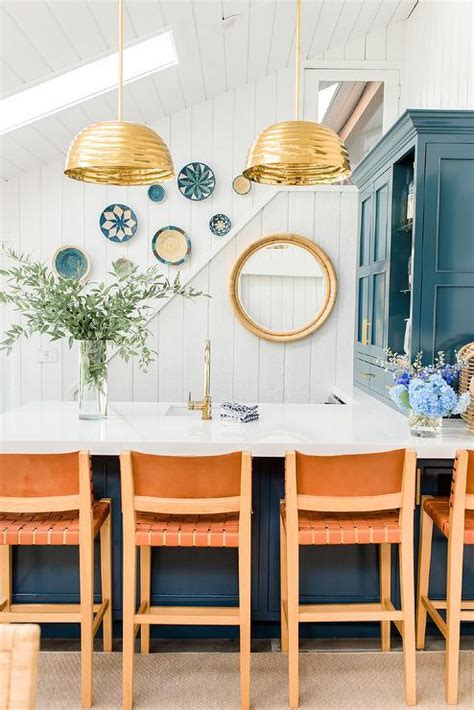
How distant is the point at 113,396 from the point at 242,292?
48.0 inches

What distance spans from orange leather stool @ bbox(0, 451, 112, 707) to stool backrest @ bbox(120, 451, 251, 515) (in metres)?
0.16

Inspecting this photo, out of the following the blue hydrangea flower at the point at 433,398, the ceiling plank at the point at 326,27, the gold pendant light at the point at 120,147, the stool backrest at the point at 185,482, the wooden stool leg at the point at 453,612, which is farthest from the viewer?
the ceiling plank at the point at 326,27

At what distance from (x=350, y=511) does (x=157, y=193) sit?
3.46 metres

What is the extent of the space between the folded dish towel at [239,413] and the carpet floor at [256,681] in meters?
0.94

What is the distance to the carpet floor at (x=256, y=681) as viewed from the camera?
96.1 inches

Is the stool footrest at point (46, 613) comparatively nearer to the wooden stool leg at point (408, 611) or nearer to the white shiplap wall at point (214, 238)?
→ the wooden stool leg at point (408, 611)

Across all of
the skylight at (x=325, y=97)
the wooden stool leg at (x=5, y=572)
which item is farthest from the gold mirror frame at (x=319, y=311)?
the wooden stool leg at (x=5, y=572)

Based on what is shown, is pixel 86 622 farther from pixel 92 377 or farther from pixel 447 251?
pixel 447 251

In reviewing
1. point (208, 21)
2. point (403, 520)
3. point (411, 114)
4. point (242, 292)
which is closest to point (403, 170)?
point (411, 114)

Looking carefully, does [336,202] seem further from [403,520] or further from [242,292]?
[403,520]

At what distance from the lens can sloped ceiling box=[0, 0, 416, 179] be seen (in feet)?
10.9

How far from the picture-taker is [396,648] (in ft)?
9.27

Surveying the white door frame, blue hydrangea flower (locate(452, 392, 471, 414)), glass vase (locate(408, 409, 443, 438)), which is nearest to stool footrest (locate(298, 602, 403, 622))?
glass vase (locate(408, 409, 443, 438))

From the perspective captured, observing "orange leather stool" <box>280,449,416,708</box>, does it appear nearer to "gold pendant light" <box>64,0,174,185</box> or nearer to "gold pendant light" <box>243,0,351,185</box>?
"gold pendant light" <box>243,0,351,185</box>
